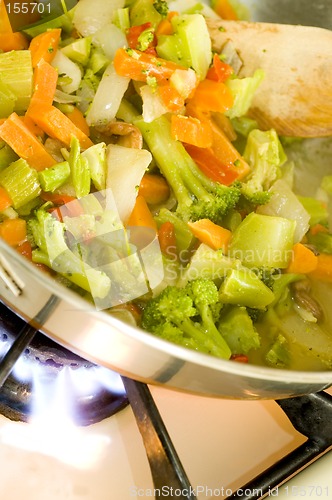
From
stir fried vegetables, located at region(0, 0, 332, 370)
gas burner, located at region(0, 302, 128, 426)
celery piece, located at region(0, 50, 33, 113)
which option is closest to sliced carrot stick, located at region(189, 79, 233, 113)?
stir fried vegetables, located at region(0, 0, 332, 370)

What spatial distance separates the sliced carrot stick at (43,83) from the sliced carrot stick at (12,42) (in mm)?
165

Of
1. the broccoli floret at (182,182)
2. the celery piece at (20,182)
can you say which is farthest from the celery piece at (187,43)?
the celery piece at (20,182)

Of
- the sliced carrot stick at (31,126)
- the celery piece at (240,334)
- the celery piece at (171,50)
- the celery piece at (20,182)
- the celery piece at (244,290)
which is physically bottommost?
the celery piece at (240,334)

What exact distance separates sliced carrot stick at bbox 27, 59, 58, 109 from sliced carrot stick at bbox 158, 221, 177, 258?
414 millimetres

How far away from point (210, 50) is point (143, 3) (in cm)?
24

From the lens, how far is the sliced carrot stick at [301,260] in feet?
5.02

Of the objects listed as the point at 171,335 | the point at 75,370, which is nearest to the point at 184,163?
the point at 171,335

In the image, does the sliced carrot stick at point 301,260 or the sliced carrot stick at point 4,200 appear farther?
the sliced carrot stick at point 301,260

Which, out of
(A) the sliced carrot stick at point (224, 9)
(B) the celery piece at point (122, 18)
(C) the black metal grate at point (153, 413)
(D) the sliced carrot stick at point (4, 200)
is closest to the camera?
(C) the black metal grate at point (153, 413)

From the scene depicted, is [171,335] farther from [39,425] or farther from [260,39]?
[260,39]

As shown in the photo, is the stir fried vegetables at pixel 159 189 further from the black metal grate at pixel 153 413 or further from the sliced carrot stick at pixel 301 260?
the black metal grate at pixel 153 413

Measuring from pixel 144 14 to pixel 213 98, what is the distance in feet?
1.11

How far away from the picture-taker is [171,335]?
4.11ft

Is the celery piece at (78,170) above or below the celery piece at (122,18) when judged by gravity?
below
